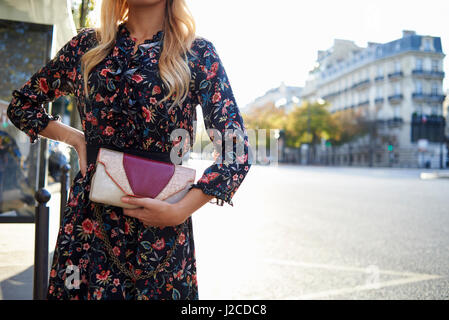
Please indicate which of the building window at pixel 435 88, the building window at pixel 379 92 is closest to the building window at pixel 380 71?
the building window at pixel 379 92

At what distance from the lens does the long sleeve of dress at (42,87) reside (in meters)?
1.46

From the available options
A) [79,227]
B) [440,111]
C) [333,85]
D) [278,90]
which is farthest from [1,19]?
[278,90]

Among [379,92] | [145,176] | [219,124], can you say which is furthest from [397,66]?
[145,176]

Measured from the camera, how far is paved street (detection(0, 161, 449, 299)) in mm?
3713

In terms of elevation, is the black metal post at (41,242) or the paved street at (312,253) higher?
the black metal post at (41,242)

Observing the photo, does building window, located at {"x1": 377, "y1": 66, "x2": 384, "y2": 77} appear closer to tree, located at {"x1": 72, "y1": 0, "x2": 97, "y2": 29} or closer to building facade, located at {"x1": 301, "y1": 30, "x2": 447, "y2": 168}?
building facade, located at {"x1": 301, "y1": 30, "x2": 447, "y2": 168}

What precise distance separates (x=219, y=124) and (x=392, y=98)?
63.2 m

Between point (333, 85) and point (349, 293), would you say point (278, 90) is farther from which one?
point (349, 293)

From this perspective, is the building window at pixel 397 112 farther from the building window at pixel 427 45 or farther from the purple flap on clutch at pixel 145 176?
the purple flap on clutch at pixel 145 176

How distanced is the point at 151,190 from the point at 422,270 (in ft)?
13.8

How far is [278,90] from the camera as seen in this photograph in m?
97.9

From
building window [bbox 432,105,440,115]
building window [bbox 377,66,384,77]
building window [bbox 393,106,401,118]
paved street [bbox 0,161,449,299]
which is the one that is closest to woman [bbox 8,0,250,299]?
paved street [bbox 0,161,449,299]

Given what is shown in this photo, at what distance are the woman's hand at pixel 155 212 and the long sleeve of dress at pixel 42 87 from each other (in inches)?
21.1

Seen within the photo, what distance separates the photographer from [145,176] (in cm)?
121
